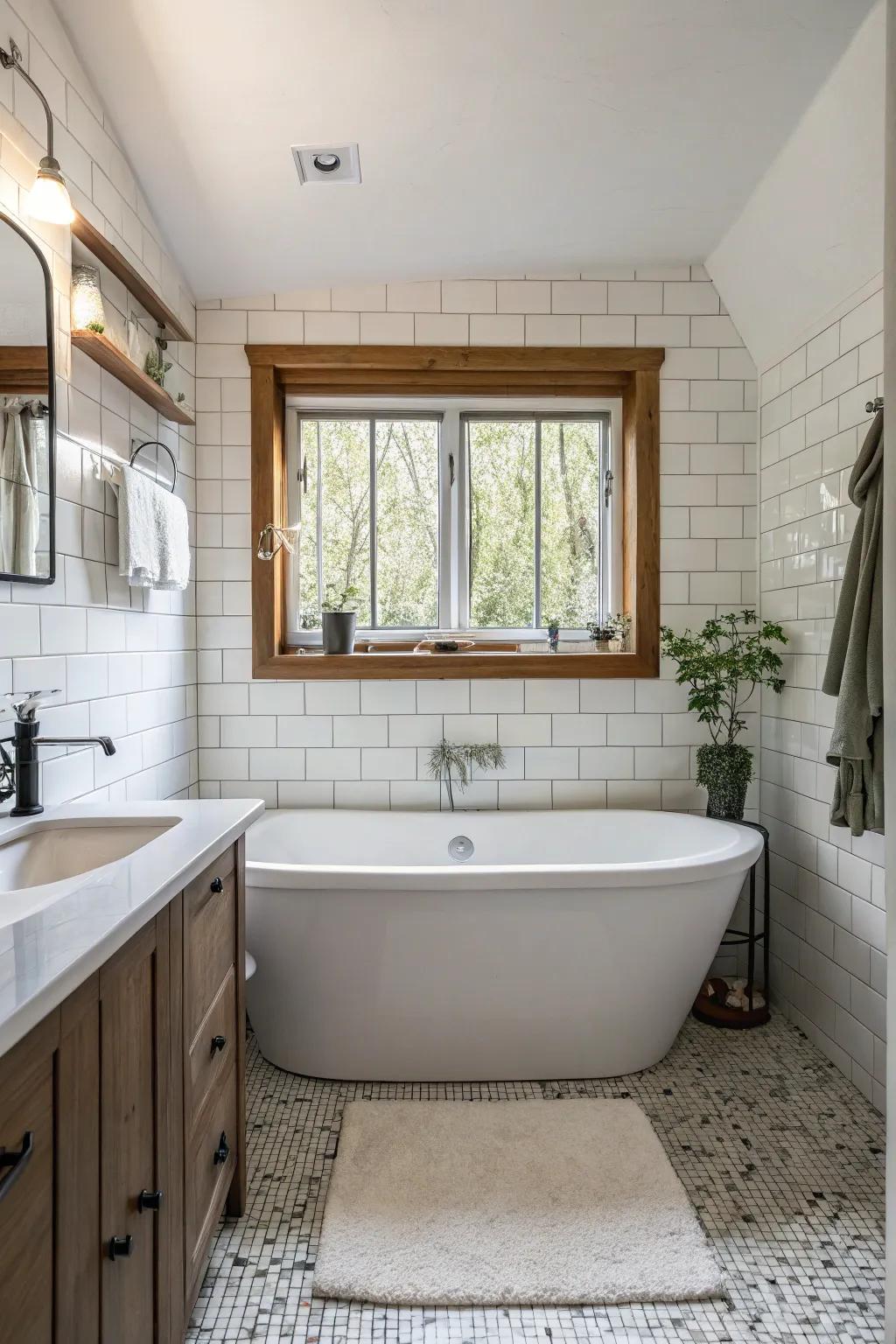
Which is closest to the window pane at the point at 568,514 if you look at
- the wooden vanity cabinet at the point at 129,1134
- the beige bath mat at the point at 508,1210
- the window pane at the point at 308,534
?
the window pane at the point at 308,534

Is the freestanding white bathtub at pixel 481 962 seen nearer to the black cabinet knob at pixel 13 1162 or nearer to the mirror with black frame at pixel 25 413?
the mirror with black frame at pixel 25 413

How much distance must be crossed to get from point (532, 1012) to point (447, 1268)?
715mm

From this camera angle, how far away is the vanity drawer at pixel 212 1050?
4.66ft

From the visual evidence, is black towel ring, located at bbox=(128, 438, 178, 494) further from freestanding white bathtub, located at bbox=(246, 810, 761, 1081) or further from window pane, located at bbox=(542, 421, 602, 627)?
window pane, located at bbox=(542, 421, 602, 627)

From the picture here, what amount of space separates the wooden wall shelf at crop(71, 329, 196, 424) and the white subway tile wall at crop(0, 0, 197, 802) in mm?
38

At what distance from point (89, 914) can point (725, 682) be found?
93.9 inches

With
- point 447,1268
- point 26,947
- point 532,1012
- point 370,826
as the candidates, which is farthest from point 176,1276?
point 370,826

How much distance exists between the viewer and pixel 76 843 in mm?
1624

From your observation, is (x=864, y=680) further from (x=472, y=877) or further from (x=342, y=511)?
(x=342, y=511)

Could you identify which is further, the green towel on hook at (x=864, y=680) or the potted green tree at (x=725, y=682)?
the potted green tree at (x=725, y=682)

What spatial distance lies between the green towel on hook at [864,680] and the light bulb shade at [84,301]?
6.47 feet

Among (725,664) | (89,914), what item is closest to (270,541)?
(725,664)

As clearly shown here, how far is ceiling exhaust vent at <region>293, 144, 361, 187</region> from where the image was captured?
90.4 inches

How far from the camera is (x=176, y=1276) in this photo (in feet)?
4.35
